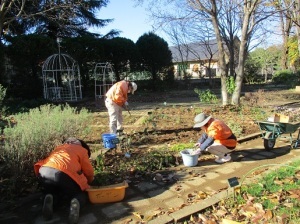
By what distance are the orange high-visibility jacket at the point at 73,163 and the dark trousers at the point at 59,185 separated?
48 millimetres

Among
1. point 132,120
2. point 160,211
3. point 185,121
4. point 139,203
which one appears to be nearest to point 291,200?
point 160,211

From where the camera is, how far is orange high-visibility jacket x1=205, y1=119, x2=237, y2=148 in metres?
4.87

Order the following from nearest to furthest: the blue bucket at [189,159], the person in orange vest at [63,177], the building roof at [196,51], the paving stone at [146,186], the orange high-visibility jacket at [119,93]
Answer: the person in orange vest at [63,177] → the paving stone at [146,186] → the blue bucket at [189,159] → the orange high-visibility jacket at [119,93] → the building roof at [196,51]

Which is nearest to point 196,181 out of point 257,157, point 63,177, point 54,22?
point 257,157

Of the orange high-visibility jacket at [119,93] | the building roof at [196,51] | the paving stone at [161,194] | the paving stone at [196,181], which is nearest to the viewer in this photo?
the paving stone at [161,194]

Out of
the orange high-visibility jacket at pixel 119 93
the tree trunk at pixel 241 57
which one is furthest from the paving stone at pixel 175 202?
the tree trunk at pixel 241 57

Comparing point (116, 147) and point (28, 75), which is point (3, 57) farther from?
point (116, 147)

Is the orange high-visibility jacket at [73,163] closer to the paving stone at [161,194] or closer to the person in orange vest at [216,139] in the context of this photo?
the paving stone at [161,194]

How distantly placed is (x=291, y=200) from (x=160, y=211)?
59.9 inches

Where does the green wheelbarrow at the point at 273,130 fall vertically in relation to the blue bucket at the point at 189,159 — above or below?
above

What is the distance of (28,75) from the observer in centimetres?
1548

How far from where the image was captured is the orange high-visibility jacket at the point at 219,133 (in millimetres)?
4867

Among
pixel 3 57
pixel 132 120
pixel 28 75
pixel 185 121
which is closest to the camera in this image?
pixel 185 121

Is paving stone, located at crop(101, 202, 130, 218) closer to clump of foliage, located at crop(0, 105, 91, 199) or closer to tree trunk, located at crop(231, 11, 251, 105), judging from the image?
clump of foliage, located at crop(0, 105, 91, 199)
